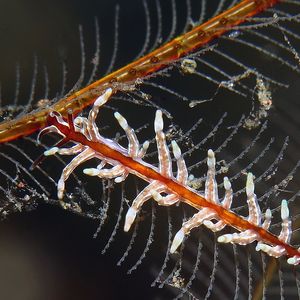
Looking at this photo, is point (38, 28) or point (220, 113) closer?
point (220, 113)

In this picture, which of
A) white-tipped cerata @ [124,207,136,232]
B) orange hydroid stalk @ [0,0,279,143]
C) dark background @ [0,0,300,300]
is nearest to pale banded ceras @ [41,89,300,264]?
white-tipped cerata @ [124,207,136,232]

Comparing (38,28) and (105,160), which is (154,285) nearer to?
(105,160)

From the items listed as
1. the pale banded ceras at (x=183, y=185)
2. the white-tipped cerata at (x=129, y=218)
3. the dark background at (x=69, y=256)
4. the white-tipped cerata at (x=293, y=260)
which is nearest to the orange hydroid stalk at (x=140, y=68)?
the pale banded ceras at (x=183, y=185)

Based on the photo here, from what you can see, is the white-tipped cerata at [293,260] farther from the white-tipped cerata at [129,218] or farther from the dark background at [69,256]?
the white-tipped cerata at [129,218]

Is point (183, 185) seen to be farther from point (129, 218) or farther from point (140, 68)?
point (140, 68)

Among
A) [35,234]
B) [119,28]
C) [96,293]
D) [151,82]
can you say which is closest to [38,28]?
[119,28]

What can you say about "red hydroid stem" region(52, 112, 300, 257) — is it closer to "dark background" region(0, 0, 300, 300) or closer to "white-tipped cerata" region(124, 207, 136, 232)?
"white-tipped cerata" region(124, 207, 136, 232)

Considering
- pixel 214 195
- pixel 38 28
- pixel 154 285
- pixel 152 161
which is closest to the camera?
pixel 214 195
